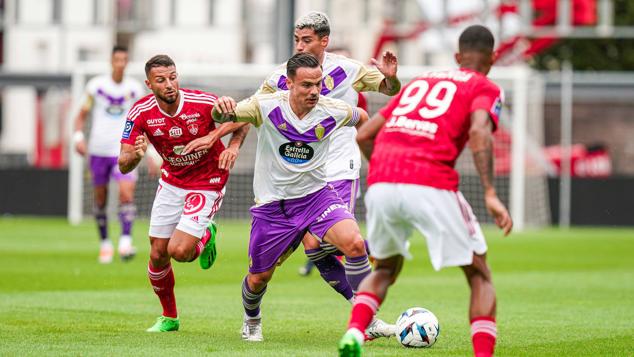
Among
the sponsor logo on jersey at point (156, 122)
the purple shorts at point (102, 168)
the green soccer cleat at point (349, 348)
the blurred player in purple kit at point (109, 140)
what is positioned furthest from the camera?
the purple shorts at point (102, 168)

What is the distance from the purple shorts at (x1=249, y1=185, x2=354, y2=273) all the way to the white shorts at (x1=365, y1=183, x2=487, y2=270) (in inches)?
67.3

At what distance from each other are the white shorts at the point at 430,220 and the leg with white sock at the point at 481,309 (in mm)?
124

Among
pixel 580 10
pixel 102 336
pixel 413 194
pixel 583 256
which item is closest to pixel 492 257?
pixel 583 256

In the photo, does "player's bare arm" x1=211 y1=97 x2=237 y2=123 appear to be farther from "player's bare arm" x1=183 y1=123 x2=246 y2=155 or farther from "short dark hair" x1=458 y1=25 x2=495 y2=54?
"short dark hair" x1=458 y1=25 x2=495 y2=54

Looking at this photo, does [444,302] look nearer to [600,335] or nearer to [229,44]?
[600,335]

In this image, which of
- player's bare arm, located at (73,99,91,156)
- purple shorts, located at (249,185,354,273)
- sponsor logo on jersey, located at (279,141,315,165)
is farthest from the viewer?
player's bare arm, located at (73,99,91,156)

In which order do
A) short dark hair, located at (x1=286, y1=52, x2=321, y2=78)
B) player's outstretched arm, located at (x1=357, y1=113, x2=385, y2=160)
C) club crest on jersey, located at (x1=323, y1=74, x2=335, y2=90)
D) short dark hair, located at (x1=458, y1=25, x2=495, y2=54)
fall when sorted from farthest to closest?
club crest on jersey, located at (x1=323, y1=74, x2=335, y2=90), short dark hair, located at (x1=286, y1=52, x2=321, y2=78), player's outstretched arm, located at (x1=357, y1=113, x2=385, y2=160), short dark hair, located at (x1=458, y1=25, x2=495, y2=54)

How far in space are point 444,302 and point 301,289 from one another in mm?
1961

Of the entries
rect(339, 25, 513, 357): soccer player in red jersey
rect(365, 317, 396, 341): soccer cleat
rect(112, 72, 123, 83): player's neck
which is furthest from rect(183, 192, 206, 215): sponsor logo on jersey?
rect(112, 72, 123, 83): player's neck

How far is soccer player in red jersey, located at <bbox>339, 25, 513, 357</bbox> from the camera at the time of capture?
23.7ft

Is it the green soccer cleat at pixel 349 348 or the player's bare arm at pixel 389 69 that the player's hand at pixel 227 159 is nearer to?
the player's bare arm at pixel 389 69

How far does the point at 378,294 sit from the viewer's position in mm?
7562

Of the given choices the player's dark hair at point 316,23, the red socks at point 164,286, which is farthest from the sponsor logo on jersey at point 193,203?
the player's dark hair at point 316,23

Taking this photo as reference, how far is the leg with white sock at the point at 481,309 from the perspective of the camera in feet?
23.7
